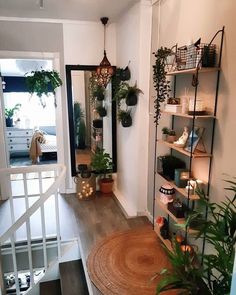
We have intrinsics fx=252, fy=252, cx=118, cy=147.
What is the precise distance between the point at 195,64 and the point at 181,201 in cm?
122

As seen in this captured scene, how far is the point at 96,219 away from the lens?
315 cm

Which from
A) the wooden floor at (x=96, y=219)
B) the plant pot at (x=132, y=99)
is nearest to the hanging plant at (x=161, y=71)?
the plant pot at (x=132, y=99)

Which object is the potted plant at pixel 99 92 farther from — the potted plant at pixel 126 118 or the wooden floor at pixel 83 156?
the wooden floor at pixel 83 156

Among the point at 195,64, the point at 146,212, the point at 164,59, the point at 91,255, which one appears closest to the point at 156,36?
the point at 164,59

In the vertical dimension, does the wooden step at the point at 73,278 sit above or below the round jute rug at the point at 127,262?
below

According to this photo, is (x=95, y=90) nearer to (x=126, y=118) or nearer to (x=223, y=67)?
(x=126, y=118)

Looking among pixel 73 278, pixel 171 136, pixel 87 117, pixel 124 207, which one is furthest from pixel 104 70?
pixel 73 278

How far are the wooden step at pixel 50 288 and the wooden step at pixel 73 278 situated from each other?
0.69ft

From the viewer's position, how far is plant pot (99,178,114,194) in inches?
157

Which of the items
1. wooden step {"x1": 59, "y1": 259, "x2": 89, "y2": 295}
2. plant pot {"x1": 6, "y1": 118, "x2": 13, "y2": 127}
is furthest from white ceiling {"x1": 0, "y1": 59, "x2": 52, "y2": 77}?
wooden step {"x1": 59, "y1": 259, "x2": 89, "y2": 295}

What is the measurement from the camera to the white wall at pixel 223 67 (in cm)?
162

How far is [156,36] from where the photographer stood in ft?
8.91

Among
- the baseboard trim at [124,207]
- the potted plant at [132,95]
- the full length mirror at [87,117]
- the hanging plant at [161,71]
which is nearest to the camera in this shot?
the hanging plant at [161,71]

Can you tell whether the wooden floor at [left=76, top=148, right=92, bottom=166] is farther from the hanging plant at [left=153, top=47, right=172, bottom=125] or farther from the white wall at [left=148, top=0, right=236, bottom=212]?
the white wall at [left=148, top=0, right=236, bottom=212]
